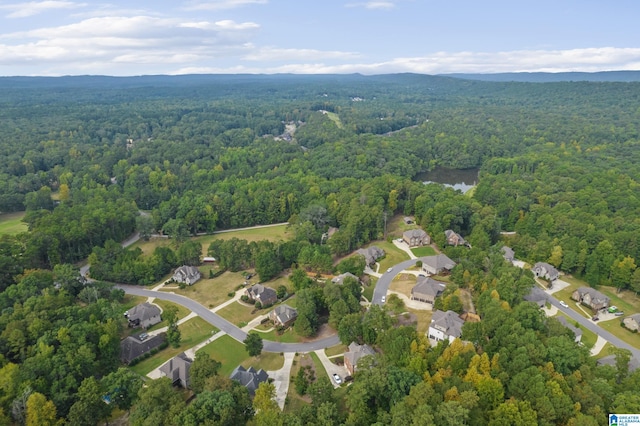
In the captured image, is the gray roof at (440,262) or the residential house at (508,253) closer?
the gray roof at (440,262)

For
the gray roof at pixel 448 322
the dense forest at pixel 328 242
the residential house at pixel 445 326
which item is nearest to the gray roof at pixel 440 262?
the dense forest at pixel 328 242

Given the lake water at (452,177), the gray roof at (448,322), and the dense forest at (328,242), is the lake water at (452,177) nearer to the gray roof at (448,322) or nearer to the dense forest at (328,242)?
the dense forest at (328,242)

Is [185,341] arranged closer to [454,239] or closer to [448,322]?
[448,322]

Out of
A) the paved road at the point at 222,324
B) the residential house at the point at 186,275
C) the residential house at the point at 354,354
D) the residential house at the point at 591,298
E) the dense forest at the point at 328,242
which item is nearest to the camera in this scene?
the dense forest at the point at 328,242

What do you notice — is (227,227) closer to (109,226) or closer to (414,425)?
(109,226)

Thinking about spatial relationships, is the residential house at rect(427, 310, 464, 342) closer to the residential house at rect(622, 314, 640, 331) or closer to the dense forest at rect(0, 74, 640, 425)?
the dense forest at rect(0, 74, 640, 425)
